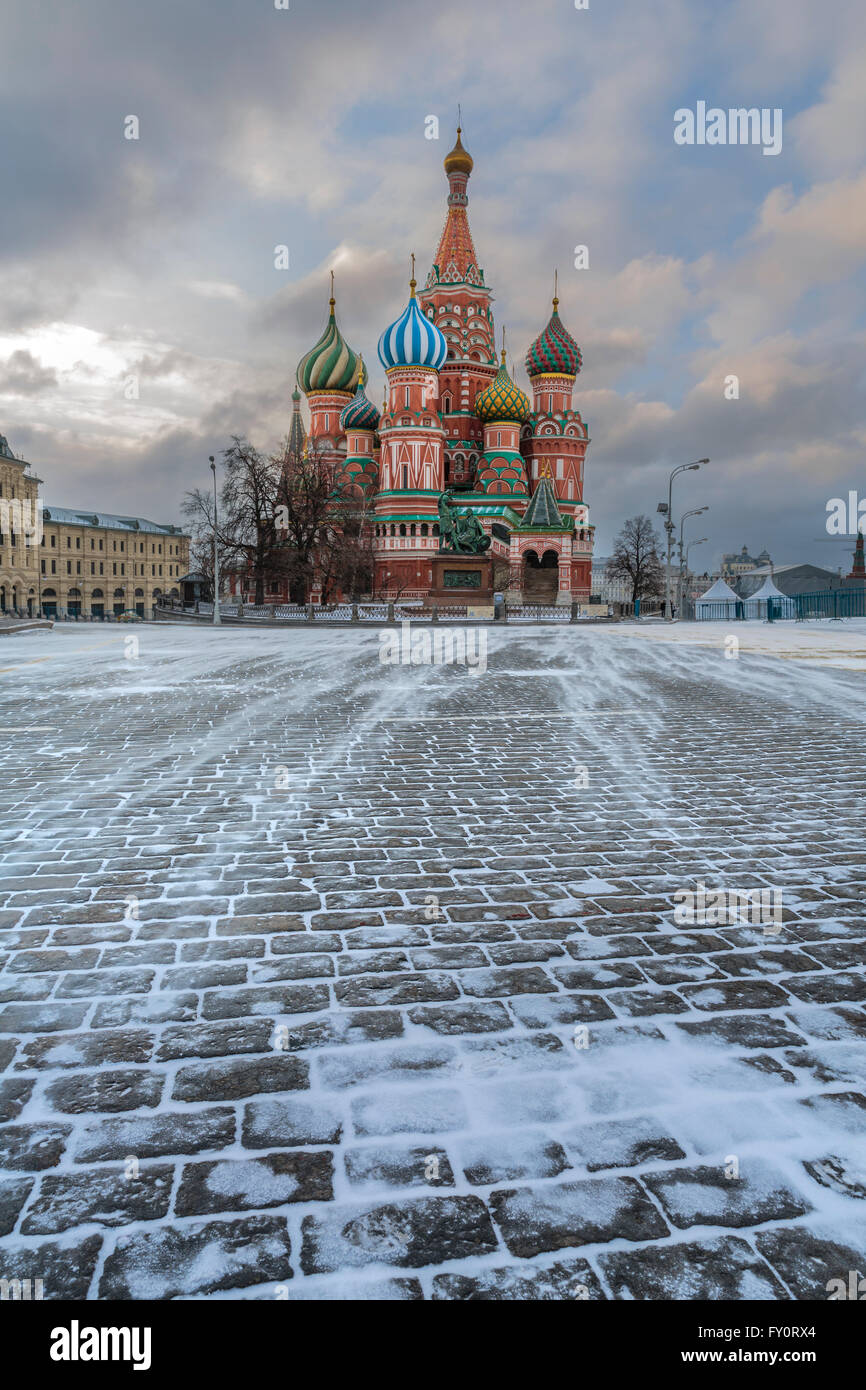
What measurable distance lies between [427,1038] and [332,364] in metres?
71.2

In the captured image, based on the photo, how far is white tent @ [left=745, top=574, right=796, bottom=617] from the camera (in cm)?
5600

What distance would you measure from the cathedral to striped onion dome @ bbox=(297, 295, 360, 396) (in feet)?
0.27

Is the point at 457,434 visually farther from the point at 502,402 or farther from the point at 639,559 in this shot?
the point at 639,559

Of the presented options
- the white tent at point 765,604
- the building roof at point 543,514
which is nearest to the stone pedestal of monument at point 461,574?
the building roof at point 543,514

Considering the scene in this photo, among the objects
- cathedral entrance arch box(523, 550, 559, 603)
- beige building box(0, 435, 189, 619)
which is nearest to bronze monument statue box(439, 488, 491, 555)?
cathedral entrance arch box(523, 550, 559, 603)

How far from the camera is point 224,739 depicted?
8.27 meters

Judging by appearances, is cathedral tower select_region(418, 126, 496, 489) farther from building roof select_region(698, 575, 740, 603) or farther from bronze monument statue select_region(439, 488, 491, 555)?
building roof select_region(698, 575, 740, 603)

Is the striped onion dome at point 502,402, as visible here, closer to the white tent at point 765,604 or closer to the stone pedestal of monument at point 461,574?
the stone pedestal of monument at point 461,574

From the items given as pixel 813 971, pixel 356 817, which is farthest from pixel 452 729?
pixel 813 971

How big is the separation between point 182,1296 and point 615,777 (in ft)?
17.6

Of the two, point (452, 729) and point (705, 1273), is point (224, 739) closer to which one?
point (452, 729)

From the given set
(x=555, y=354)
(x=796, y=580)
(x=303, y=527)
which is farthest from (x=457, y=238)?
(x=796, y=580)

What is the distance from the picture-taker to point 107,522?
98.9 meters

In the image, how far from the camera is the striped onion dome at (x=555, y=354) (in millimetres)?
67438
